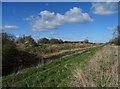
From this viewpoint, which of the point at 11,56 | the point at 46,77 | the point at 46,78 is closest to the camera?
the point at 46,78

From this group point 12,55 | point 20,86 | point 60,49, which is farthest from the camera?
point 60,49

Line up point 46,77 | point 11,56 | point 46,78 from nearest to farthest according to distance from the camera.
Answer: point 46,78, point 46,77, point 11,56

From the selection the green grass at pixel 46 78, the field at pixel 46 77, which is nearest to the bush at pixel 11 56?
the field at pixel 46 77

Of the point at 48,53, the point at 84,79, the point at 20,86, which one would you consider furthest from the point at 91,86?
the point at 48,53

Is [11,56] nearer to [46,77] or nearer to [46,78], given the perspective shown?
[46,77]

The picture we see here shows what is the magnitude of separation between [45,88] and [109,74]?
3772 millimetres

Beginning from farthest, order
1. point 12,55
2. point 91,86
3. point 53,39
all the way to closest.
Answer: point 53,39
point 12,55
point 91,86

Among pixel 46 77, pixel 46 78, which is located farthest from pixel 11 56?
pixel 46 78

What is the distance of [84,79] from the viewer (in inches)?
349

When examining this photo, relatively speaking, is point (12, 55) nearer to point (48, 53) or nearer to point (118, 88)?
point (48, 53)

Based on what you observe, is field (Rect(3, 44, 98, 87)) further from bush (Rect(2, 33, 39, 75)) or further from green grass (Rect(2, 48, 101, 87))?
bush (Rect(2, 33, 39, 75))

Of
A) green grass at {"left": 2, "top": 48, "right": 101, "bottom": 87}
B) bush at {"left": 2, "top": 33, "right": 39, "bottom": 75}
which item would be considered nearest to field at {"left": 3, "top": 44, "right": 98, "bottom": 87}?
green grass at {"left": 2, "top": 48, "right": 101, "bottom": 87}

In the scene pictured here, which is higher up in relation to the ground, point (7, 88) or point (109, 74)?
point (109, 74)

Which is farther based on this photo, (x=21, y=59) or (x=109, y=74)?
(x=21, y=59)
